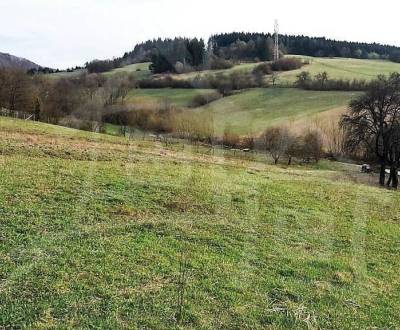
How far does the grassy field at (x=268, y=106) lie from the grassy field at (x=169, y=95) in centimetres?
605

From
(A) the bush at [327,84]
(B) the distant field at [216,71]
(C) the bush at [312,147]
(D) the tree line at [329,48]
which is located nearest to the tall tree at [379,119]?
(C) the bush at [312,147]

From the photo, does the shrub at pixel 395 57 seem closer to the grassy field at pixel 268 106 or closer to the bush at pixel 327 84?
the bush at pixel 327 84

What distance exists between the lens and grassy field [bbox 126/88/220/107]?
4203 inches

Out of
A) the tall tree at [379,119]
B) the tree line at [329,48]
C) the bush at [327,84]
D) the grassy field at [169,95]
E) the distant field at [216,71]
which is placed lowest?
the tall tree at [379,119]

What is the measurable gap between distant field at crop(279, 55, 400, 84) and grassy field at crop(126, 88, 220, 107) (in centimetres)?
2541

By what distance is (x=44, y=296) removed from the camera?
32.0ft

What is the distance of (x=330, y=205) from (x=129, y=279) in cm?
1404

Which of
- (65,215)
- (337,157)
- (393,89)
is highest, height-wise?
(393,89)

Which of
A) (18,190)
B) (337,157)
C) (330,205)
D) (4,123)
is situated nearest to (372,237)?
(330,205)

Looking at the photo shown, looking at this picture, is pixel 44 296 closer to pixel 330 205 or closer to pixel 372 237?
pixel 372 237

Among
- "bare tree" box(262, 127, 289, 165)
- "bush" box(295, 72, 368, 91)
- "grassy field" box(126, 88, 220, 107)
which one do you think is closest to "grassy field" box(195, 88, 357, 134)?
"bush" box(295, 72, 368, 91)

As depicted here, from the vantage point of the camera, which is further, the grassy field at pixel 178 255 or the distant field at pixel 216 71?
the distant field at pixel 216 71

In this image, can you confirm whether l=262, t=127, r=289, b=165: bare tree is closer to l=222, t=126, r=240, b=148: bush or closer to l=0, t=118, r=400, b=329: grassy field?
l=222, t=126, r=240, b=148: bush

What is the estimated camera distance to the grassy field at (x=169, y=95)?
10676 centimetres
